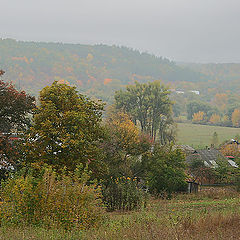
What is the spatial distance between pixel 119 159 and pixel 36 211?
50.4ft

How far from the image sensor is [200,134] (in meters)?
88.0

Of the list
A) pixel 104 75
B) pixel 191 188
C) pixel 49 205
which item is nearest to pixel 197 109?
pixel 104 75

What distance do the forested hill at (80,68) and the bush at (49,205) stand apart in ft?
336

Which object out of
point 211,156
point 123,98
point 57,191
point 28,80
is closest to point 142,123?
point 123,98

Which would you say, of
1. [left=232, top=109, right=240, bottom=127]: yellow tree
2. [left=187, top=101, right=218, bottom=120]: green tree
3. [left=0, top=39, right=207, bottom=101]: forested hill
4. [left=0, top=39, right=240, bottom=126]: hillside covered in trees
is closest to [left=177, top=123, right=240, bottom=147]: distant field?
[left=232, top=109, right=240, bottom=127]: yellow tree

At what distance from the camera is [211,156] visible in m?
43.0

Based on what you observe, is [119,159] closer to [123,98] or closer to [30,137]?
[30,137]

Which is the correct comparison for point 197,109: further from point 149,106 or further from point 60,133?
point 60,133

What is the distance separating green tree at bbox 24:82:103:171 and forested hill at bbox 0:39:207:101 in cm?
9353

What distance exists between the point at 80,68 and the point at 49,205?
147m

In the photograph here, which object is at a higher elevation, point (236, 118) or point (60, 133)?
point (236, 118)

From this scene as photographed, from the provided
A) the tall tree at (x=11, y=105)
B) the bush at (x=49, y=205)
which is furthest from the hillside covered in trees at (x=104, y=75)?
the bush at (x=49, y=205)

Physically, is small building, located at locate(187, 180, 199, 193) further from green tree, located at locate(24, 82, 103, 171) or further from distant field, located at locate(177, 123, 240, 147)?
distant field, located at locate(177, 123, 240, 147)

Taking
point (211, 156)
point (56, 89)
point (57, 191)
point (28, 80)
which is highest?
point (28, 80)
